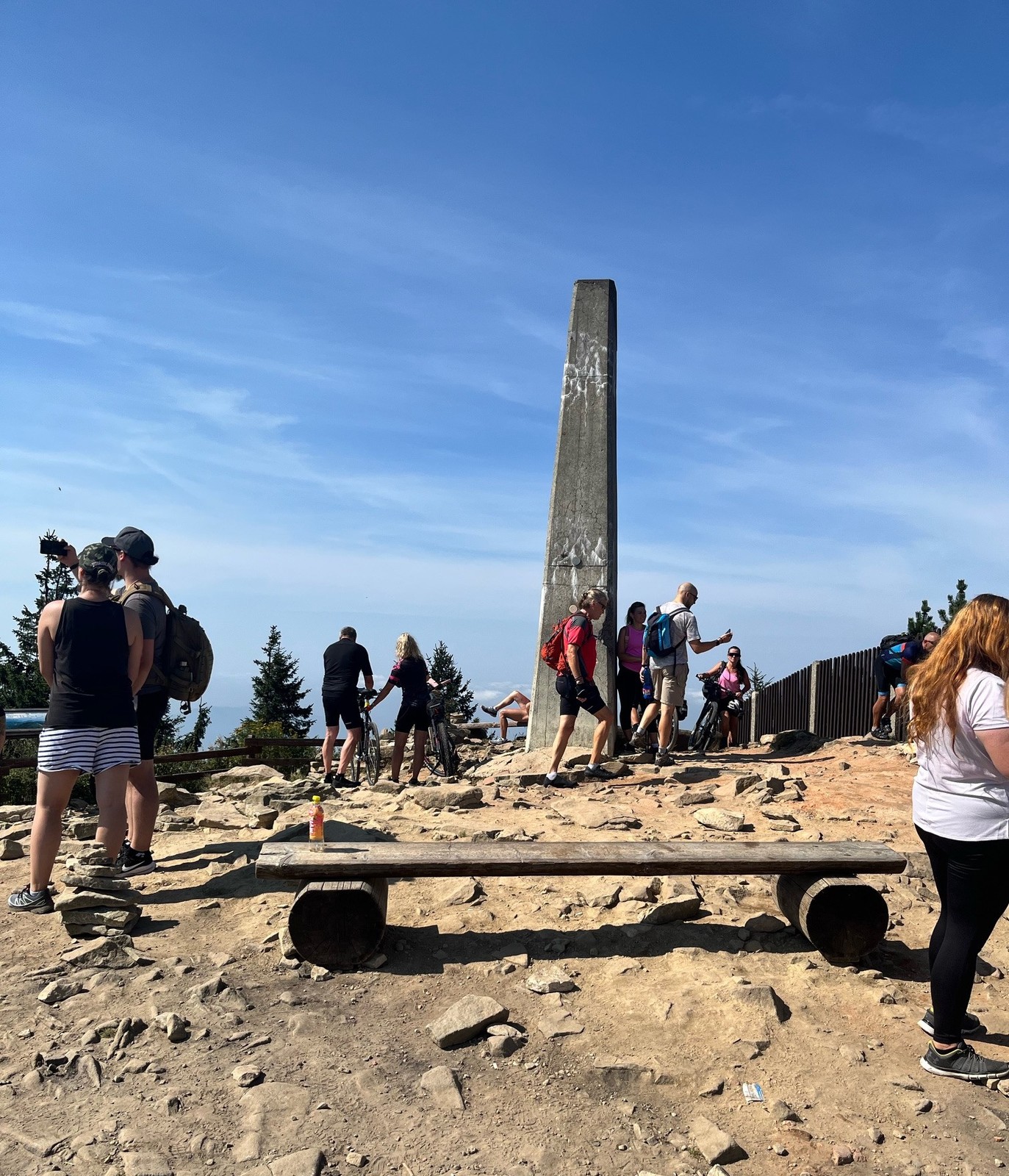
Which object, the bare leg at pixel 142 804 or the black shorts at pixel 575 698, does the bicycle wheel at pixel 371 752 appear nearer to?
the black shorts at pixel 575 698

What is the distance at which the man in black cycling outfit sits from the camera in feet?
32.7

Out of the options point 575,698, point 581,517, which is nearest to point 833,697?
→ point 581,517

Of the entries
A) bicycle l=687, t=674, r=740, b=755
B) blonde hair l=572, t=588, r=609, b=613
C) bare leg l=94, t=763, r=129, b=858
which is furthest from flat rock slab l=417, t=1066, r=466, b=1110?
bicycle l=687, t=674, r=740, b=755

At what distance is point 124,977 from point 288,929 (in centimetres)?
73

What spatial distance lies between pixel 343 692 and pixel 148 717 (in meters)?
4.22

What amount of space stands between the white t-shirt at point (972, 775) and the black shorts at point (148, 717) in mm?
4311

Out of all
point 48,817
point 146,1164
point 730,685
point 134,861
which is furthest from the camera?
point 730,685

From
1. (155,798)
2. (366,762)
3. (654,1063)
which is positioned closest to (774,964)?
(654,1063)

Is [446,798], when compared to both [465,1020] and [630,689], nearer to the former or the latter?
[465,1020]

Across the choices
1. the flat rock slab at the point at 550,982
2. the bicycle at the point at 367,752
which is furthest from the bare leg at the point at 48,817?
the bicycle at the point at 367,752

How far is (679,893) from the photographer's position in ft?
16.8

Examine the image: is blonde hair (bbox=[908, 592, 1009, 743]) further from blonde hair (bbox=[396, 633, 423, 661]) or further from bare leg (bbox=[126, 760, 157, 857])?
blonde hair (bbox=[396, 633, 423, 661])

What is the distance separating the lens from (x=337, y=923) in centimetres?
436

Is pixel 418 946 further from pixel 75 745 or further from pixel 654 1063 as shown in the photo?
pixel 75 745
